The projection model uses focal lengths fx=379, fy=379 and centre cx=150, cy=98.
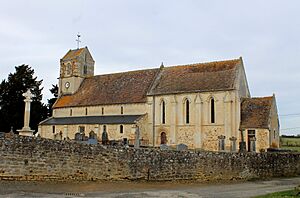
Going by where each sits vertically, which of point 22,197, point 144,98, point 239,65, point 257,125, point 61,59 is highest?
point 61,59

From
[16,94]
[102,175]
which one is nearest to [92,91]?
[16,94]

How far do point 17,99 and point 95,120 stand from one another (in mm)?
13788

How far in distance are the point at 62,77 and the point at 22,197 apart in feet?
147

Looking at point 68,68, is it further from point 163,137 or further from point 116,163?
point 116,163

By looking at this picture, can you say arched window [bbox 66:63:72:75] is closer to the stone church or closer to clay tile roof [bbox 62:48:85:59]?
clay tile roof [bbox 62:48:85:59]

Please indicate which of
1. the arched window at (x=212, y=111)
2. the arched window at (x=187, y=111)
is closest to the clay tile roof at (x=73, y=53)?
the arched window at (x=187, y=111)

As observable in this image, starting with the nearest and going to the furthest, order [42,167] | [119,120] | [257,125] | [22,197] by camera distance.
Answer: [22,197]
[42,167]
[257,125]
[119,120]

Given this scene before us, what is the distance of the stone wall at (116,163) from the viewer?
15.5m

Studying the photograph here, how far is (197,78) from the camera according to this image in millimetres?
42406

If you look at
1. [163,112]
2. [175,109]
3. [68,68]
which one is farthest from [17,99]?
[175,109]

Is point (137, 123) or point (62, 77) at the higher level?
point (62, 77)

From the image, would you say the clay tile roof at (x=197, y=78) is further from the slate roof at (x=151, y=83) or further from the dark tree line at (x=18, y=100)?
the dark tree line at (x=18, y=100)

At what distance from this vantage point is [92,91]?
2013 inches

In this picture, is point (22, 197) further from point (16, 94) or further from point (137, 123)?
point (16, 94)
